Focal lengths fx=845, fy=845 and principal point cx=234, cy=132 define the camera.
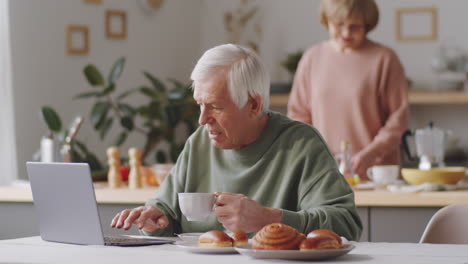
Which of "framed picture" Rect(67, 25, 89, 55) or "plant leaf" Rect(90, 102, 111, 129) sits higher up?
"framed picture" Rect(67, 25, 89, 55)

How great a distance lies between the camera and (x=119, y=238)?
208cm

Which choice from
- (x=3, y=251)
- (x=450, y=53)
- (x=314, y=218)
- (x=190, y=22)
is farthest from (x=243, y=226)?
(x=190, y=22)

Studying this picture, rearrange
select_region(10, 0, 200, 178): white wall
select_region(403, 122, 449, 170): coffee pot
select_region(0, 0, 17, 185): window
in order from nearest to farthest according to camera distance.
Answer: select_region(403, 122, 449, 170): coffee pot, select_region(0, 0, 17, 185): window, select_region(10, 0, 200, 178): white wall

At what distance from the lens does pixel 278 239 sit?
1.70 metres

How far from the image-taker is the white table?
1707mm

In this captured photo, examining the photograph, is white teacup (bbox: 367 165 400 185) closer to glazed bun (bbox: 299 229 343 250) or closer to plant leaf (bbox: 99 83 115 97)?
glazed bun (bbox: 299 229 343 250)

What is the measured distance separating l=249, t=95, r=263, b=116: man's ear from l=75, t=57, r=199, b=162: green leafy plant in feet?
8.72

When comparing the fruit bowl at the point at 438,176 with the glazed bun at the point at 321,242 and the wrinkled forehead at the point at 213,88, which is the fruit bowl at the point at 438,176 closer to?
the wrinkled forehead at the point at 213,88

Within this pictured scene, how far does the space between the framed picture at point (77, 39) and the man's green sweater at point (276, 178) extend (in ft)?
9.32

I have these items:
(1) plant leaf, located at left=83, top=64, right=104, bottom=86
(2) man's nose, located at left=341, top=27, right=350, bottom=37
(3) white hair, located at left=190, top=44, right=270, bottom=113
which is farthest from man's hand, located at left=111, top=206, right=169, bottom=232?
(1) plant leaf, located at left=83, top=64, right=104, bottom=86

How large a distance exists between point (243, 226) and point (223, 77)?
0.43 m

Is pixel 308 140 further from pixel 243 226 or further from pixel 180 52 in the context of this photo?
pixel 180 52

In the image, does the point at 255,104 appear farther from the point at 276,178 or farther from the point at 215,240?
the point at 215,240

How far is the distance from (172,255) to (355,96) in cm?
206
